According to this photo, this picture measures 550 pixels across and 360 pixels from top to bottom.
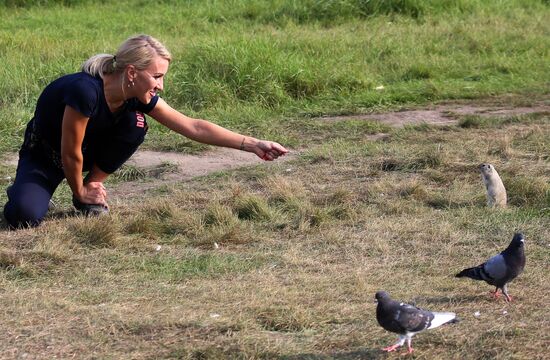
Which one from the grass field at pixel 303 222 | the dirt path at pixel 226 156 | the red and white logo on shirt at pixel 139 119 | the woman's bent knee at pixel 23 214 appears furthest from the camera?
the dirt path at pixel 226 156

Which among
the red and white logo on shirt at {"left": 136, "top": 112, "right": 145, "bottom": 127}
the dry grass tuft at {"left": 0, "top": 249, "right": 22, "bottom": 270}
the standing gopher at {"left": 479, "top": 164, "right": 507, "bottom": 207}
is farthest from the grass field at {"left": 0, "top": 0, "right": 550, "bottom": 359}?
the red and white logo on shirt at {"left": 136, "top": 112, "right": 145, "bottom": 127}

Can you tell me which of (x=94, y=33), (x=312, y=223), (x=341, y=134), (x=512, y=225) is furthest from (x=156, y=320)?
(x=94, y=33)

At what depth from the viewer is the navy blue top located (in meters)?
4.95

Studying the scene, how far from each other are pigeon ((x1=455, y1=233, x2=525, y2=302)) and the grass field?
0.10 meters

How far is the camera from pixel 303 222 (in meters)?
5.24

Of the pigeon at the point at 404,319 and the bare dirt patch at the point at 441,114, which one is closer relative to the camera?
the pigeon at the point at 404,319

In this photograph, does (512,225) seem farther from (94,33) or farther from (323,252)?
(94,33)

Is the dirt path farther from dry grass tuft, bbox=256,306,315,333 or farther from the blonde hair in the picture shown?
dry grass tuft, bbox=256,306,315,333

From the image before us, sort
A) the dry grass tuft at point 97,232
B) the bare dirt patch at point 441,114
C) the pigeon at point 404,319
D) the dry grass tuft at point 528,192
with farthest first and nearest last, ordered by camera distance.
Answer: the bare dirt patch at point 441,114
the dry grass tuft at point 528,192
the dry grass tuft at point 97,232
the pigeon at point 404,319

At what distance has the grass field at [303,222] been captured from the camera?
3.79 m

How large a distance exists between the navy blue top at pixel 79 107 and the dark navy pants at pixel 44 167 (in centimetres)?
7

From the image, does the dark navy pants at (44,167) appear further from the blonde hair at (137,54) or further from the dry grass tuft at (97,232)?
the blonde hair at (137,54)

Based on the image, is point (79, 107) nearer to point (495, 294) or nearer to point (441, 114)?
point (495, 294)

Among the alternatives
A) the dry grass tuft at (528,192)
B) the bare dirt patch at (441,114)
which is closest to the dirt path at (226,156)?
the bare dirt patch at (441,114)
